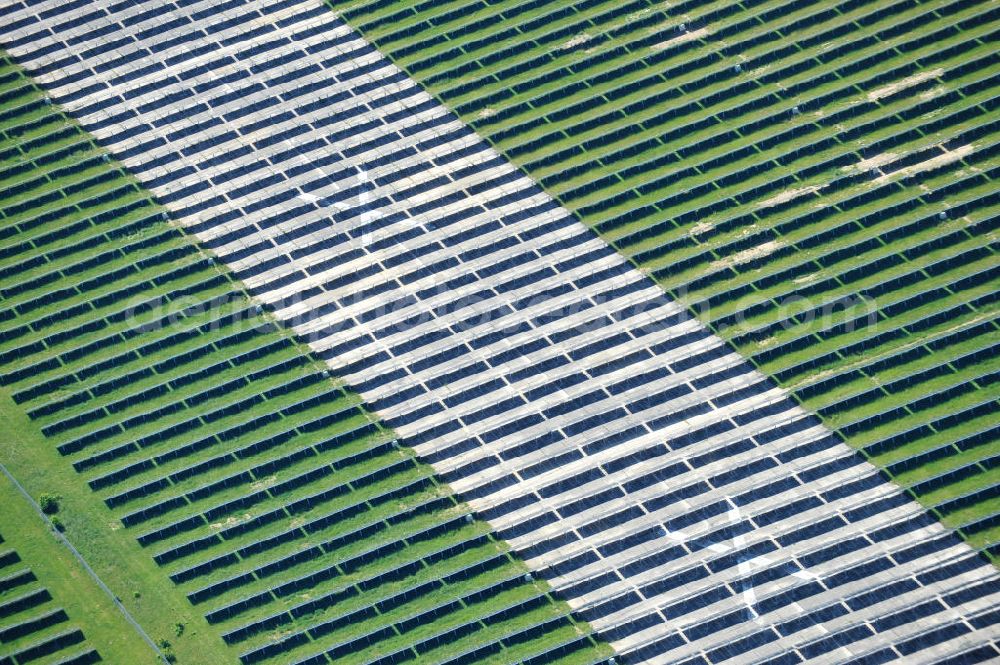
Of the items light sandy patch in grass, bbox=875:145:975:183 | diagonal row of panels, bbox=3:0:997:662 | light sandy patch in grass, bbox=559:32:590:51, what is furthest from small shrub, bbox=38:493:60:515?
light sandy patch in grass, bbox=875:145:975:183

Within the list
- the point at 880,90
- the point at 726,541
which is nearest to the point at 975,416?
the point at 726,541

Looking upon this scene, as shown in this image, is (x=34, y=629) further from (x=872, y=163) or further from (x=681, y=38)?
(x=872, y=163)

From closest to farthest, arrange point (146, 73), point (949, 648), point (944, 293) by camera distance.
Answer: point (949, 648), point (944, 293), point (146, 73)

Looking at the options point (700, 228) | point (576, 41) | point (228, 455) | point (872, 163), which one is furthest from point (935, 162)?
point (228, 455)

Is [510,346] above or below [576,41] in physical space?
below

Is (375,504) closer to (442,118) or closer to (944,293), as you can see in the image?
(442,118)

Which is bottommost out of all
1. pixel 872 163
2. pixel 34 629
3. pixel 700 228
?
pixel 34 629

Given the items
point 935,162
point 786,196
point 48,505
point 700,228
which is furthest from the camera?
point 935,162

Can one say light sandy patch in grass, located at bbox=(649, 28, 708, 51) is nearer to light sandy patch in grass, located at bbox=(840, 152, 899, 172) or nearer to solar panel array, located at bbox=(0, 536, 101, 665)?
light sandy patch in grass, located at bbox=(840, 152, 899, 172)
